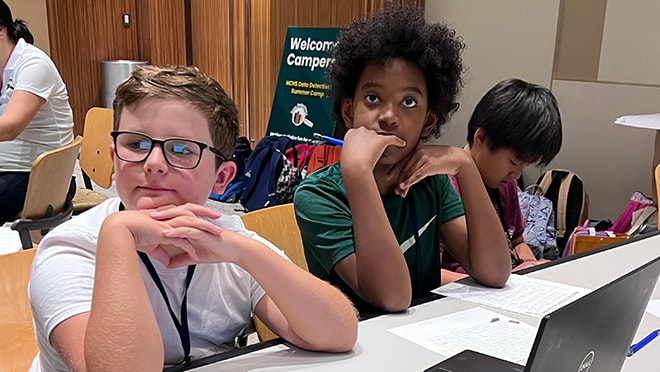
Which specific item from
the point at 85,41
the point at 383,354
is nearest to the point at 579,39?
the point at 383,354

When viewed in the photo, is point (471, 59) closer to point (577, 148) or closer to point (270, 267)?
point (577, 148)

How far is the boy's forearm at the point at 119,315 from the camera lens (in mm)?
744

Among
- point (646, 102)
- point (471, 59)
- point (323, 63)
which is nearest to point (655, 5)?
point (646, 102)

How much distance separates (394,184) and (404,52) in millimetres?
307

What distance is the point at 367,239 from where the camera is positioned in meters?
1.16

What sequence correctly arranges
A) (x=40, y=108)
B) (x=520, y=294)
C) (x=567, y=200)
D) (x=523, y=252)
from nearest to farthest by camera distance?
(x=520, y=294)
(x=523, y=252)
(x=40, y=108)
(x=567, y=200)

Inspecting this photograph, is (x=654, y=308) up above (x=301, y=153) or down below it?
above

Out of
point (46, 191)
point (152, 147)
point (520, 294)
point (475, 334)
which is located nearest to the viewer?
point (152, 147)

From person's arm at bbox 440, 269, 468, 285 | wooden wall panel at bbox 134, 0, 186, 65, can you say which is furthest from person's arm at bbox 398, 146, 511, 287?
wooden wall panel at bbox 134, 0, 186, 65

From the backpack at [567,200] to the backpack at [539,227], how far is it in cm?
21

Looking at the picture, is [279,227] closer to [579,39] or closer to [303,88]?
[303,88]

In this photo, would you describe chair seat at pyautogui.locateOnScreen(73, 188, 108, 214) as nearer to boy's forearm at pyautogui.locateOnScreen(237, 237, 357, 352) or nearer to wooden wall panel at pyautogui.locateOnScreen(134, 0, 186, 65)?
boy's forearm at pyautogui.locateOnScreen(237, 237, 357, 352)

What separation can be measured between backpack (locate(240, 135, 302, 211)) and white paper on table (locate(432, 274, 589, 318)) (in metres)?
2.39

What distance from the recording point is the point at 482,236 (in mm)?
1319
